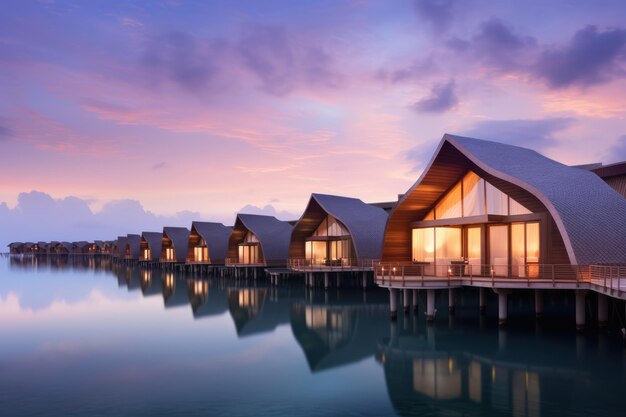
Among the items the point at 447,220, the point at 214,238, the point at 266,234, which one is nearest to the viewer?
the point at 447,220

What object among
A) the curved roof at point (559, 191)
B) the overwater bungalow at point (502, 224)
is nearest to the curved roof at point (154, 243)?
the overwater bungalow at point (502, 224)

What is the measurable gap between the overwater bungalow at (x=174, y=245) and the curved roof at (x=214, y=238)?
23.9ft

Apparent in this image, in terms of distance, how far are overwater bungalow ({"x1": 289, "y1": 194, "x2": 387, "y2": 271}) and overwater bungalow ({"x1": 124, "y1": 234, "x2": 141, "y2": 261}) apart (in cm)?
5167

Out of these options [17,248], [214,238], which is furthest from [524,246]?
[17,248]

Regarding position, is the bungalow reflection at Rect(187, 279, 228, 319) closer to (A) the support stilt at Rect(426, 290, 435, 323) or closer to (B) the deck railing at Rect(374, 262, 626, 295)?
(B) the deck railing at Rect(374, 262, 626, 295)

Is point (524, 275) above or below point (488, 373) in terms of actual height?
above

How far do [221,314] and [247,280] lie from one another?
63.2 feet

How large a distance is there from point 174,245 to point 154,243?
1256cm

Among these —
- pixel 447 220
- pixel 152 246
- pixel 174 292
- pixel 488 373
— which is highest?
pixel 447 220

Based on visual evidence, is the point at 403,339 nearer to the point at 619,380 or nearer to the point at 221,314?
the point at 619,380

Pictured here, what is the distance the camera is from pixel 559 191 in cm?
2031

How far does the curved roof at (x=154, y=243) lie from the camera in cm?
7371

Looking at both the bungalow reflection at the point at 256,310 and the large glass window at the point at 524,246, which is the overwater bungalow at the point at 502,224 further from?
the bungalow reflection at the point at 256,310

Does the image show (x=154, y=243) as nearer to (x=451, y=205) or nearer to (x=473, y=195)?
(x=451, y=205)
